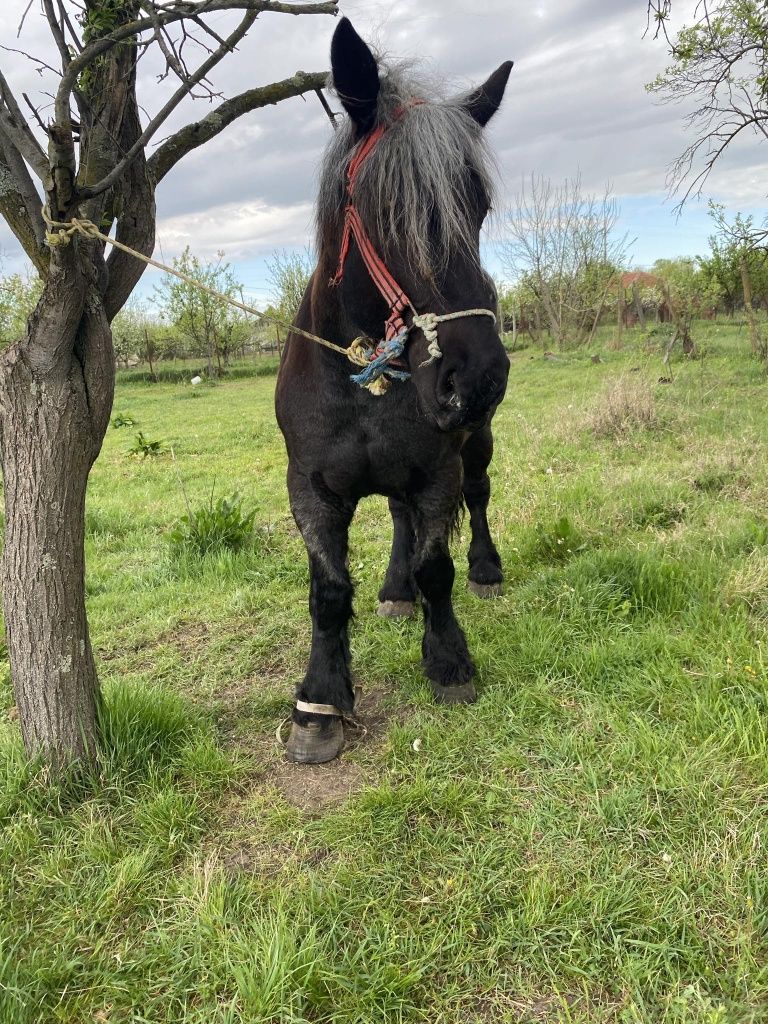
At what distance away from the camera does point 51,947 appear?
175 centimetres

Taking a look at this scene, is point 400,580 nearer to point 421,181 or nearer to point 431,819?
point 431,819

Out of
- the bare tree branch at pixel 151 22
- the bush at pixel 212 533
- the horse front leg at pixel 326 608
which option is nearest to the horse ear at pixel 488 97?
the bare tree branch at pixel 151 22

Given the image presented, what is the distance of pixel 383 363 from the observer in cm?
225

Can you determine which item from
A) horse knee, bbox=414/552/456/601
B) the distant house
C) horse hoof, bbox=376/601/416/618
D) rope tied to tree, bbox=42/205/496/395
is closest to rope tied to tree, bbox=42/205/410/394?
rope tied to tree, bbox=42/205/496/395

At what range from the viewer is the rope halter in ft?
6.66

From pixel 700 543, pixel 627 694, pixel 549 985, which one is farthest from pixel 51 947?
pixel 700 543

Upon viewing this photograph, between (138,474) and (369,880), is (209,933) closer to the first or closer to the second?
(369,880)

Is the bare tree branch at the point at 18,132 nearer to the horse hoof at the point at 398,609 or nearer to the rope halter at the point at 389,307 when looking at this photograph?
the rope halter at the point at 389,307

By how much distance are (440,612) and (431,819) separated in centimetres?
102

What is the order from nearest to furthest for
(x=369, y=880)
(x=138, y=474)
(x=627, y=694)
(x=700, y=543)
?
(x=369, y=880) < (x=627, y=694) < (x=700, y=543) < (x=138, y=474)

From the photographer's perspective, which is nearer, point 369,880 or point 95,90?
point 369,880

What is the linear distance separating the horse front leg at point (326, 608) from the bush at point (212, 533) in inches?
Answer: 85.1

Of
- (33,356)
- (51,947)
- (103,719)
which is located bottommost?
(51,947)

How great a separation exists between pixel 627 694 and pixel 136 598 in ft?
10.3
